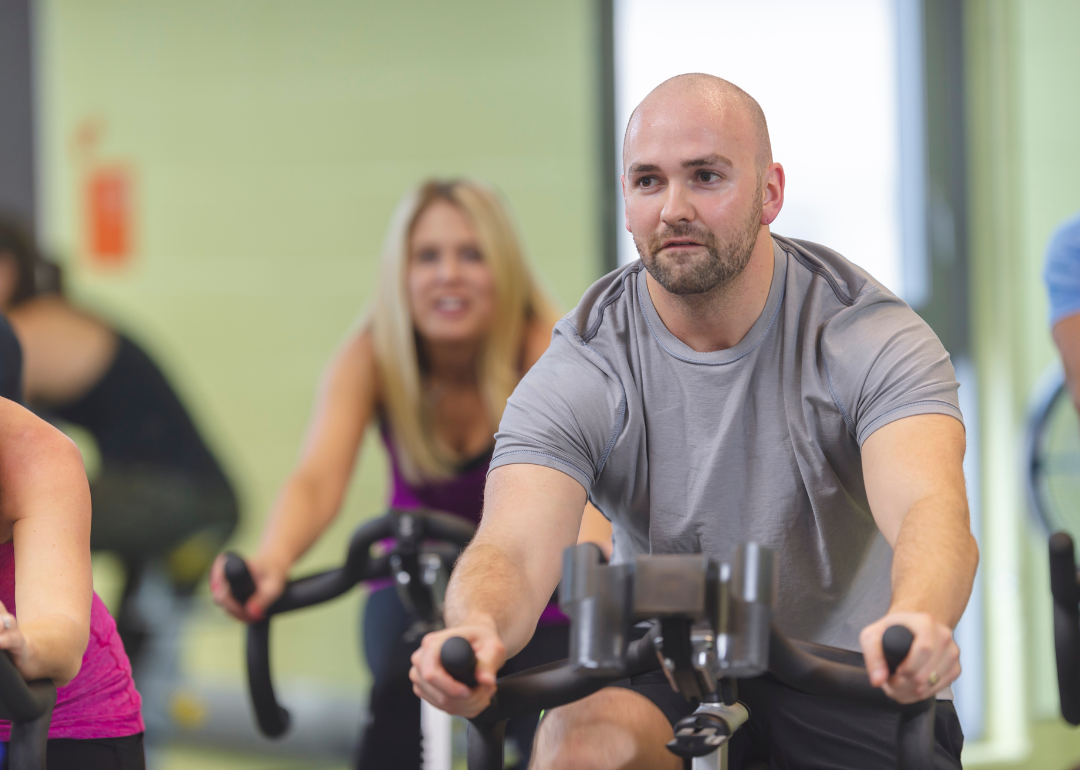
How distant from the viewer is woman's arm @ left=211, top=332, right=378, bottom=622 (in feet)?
6.44

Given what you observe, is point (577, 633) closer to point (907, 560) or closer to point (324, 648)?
point (907, 560)

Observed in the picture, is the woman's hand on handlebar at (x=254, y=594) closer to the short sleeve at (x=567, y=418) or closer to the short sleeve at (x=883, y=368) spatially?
the short sleeve at (x=567, y=418)

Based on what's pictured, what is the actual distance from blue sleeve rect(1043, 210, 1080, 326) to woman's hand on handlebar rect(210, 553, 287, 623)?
1434 millimetres

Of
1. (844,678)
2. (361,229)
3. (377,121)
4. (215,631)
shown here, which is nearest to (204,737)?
(215,631)

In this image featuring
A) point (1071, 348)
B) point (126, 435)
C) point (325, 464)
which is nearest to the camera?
point (1071, 348)

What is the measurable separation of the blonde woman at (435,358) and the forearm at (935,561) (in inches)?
47.7

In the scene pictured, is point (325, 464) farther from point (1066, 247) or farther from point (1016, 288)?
point (1016, 288)

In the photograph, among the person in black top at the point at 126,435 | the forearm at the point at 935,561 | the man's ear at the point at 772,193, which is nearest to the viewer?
the forearm at the point at 935,561

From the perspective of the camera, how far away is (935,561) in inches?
41.8

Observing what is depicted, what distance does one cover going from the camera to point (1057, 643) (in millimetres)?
1527

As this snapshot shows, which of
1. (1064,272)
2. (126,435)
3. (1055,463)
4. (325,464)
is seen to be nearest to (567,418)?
(325,464)

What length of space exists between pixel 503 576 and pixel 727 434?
12.9 inches

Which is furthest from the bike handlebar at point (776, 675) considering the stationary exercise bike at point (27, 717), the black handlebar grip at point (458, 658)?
the stationary exercise bike at point (27, 717)

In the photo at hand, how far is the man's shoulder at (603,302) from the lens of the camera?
4.65 feet
